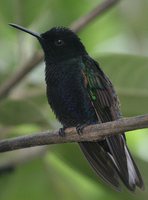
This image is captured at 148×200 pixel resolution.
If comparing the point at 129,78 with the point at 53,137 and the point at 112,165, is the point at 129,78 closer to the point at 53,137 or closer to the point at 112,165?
the point at 112,165

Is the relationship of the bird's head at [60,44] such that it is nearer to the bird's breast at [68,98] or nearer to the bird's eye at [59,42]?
the bird's eye at [59,42]

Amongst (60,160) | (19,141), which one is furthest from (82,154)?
(19,141)

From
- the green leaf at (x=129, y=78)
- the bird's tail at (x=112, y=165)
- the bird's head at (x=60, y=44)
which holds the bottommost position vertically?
the bird's tail at (x=112, y=165)

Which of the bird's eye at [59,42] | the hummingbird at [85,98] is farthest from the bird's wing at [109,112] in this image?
the bird's eye at [59,42]

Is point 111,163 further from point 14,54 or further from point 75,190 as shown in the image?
point 14,54

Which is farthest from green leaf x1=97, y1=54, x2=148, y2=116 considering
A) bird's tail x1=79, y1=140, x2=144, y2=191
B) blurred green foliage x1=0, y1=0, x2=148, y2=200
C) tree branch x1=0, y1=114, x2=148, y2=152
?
tree branch x1=0, y1=114, x2=148, y2=152

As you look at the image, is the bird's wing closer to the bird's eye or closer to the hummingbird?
the hummingbird

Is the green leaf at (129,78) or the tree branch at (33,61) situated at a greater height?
the tree branch at (33,61)
